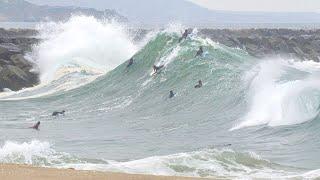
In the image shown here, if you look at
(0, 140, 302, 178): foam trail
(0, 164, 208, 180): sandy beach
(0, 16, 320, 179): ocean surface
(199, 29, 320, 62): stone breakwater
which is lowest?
(0, 164, 208, 180): sandy beach

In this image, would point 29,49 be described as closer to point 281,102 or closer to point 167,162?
point 281,102

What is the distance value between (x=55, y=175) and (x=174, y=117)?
10293mm

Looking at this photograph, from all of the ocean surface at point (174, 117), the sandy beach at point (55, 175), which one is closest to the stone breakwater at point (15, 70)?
the ocean surface at point (174, 117)

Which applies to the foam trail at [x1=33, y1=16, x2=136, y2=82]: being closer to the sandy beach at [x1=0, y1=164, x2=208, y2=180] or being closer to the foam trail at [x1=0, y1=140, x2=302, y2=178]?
the foam trail at [x1=0, y1=140, x2=302, y2=178]

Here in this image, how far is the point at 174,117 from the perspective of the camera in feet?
60.2

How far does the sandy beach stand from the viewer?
8008 mm

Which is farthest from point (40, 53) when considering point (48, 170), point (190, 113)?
point (48, 170)

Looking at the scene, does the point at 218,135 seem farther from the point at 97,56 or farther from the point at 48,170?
the point at 97,56

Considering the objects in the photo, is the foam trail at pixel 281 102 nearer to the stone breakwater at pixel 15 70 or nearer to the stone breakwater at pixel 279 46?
the stone breakwater at pixel 15 70

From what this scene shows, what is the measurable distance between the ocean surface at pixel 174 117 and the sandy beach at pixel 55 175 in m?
1.42

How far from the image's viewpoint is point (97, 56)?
36219mm

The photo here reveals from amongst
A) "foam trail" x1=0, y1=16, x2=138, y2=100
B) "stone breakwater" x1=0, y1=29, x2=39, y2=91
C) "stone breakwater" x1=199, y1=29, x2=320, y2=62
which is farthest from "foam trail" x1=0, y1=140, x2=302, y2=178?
"stone breakwater" x1=199, y1=29, x2=320, y2=62

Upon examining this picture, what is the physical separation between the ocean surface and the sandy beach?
1.42m

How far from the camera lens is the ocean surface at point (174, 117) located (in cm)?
1112
